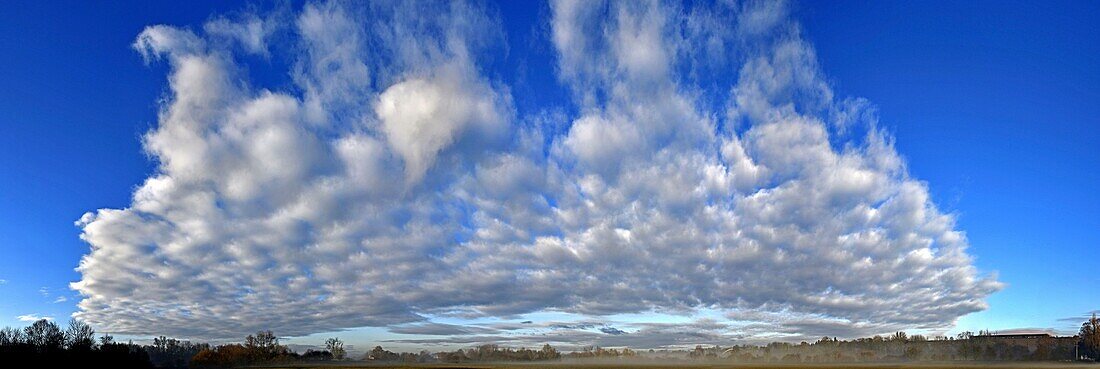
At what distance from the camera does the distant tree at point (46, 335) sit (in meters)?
150

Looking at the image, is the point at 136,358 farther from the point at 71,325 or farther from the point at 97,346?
the point at 71,325

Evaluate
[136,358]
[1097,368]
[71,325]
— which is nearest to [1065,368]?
[1097,368]

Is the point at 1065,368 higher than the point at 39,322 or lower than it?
lower

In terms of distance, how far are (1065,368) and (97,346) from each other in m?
262

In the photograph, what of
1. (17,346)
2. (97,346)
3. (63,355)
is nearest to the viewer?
(17,346)

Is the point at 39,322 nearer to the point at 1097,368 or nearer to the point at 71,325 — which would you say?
the point at 71,325

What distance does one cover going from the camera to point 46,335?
15712 cm

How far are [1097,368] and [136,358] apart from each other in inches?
10148

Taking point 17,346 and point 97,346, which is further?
point 97,346

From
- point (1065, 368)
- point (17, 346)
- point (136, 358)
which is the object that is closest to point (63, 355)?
point (17, 346)

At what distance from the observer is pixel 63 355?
14250 cm

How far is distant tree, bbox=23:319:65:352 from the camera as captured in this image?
150000 millimetres

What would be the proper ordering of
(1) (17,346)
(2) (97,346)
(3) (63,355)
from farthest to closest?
(2) (97,346) < (3) (63,355) < (1) (17,346)

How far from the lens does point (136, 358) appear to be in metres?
165
